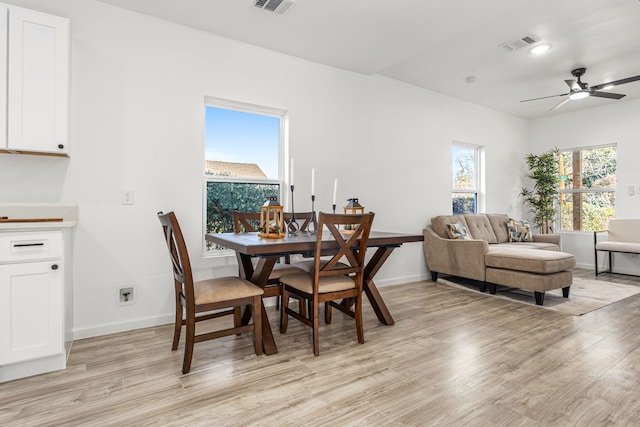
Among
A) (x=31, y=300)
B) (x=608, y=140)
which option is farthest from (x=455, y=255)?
(x=31, y=300)

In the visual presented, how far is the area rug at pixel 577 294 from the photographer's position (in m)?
3.52

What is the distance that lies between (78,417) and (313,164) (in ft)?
9.40

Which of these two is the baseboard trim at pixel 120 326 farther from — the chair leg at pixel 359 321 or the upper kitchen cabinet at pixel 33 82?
the chair leg at pixel 359 321

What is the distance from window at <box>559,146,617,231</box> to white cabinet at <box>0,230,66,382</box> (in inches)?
284

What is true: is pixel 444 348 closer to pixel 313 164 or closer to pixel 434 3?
pixel 313 164

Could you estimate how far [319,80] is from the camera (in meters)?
3.90

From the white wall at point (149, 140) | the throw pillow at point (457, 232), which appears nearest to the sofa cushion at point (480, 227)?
the throw pillow at point (457, 232)

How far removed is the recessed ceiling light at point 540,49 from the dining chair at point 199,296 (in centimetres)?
367

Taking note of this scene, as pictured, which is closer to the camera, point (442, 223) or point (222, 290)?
point (222, 290)

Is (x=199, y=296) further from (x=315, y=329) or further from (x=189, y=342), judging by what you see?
(x=315, y=329)

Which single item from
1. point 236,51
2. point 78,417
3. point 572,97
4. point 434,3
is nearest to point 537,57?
point 572,97

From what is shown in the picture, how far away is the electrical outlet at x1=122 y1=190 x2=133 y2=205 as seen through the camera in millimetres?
2818

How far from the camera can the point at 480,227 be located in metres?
5.15

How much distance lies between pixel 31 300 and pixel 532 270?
4.17m
